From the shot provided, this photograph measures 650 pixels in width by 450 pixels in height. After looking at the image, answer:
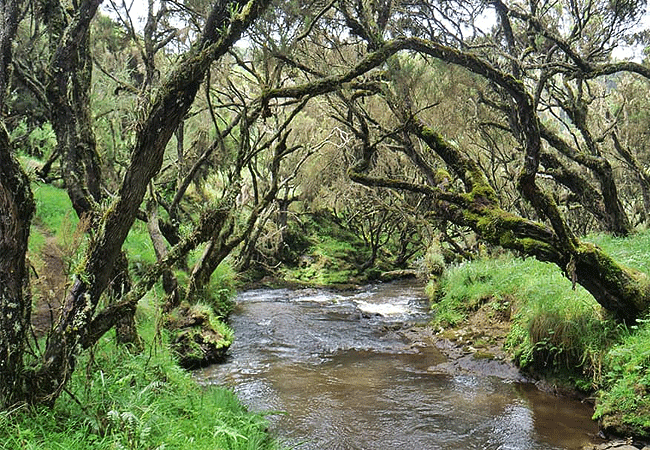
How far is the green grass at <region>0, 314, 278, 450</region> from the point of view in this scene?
13.1 feet

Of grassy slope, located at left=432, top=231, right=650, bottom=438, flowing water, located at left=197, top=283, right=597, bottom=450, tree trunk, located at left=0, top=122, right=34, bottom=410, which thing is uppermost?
tree trunk, located at left=0, top=122, right=34, bottom=410

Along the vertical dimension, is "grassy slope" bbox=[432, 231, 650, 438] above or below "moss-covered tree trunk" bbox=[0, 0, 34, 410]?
below

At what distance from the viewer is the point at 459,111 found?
15711 millimetres

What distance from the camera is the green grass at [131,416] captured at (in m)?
3.99

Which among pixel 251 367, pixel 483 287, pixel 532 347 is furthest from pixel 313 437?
pixel 483 287

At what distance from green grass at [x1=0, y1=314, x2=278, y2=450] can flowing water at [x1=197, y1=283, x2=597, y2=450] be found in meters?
→ 0.94

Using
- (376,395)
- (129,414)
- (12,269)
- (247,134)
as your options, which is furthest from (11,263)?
(376,395)

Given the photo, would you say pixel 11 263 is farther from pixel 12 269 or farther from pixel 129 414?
pixel 129 414

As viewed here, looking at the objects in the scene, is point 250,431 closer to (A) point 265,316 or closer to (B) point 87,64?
(B) point 87,64

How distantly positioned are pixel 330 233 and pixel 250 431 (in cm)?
2276

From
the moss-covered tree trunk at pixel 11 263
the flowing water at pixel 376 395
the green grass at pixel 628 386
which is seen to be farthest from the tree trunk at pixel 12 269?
the green grass at pixel 628 386

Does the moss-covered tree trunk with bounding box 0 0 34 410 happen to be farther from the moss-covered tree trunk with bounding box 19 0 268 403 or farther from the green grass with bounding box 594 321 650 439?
the green grass with bounding box 594 321 650 439

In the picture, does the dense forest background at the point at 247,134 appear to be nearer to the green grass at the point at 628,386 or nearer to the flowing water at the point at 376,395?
the green grass at the point at 628,386

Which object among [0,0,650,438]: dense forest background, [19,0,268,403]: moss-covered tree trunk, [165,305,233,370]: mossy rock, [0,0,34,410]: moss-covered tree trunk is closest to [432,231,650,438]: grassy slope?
[0,0,650,438]: dense forest background
